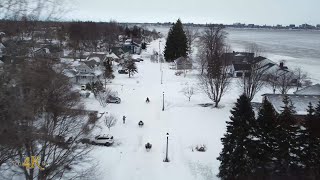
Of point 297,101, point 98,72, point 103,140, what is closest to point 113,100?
point 103,140

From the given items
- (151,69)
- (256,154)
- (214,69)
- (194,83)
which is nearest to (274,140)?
(256,154)

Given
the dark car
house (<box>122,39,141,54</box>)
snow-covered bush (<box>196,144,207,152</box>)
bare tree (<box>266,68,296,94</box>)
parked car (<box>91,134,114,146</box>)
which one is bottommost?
snow-covered bush (<box>196,144,207,152</box>)

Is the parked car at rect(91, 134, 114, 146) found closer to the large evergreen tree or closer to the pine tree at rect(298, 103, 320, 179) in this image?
the pine tree at rect(298, 103, 320, 179)

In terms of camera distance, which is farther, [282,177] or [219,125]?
[219,125]

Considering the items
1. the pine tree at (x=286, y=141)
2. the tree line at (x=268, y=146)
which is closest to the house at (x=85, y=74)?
the tree line at (x=268, y=146)

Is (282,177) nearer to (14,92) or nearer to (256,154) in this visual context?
(256,154)

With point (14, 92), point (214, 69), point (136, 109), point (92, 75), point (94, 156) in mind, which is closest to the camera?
point (14, 92)

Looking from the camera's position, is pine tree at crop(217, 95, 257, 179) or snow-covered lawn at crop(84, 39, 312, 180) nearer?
pine tree at crop(217, 95, 257, 179)

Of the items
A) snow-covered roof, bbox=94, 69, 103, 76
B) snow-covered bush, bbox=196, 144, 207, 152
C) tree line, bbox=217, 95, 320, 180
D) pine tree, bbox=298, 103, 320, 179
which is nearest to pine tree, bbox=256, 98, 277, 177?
tree line, bbox=217, 95, 320, 180
